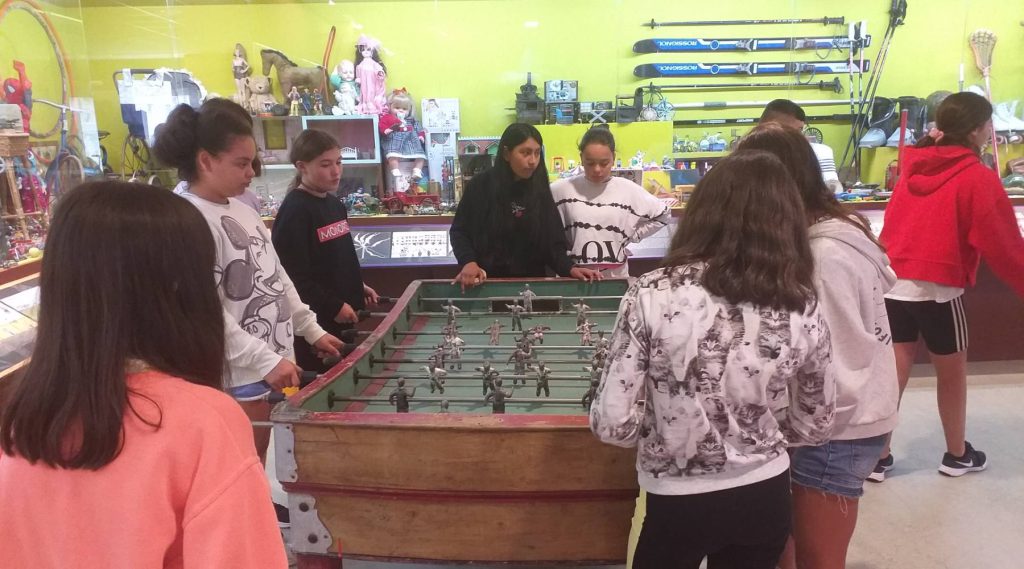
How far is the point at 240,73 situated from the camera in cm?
472

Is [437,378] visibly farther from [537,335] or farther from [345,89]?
[345,89]

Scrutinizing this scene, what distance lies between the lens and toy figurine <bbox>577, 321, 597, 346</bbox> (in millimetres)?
2179

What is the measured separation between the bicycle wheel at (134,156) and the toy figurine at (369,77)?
4.64ft

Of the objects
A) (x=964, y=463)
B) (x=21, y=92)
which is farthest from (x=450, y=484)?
(x=21, y=92)

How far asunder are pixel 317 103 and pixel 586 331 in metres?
3.18

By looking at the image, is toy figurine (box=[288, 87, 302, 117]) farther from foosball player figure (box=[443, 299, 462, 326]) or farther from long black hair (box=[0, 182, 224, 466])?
long black hair (box=[0, 182, 224, 466])

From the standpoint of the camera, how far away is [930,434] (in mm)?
3273

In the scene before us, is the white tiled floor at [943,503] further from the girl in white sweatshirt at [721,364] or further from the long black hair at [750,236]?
the long black hair at [750,236]

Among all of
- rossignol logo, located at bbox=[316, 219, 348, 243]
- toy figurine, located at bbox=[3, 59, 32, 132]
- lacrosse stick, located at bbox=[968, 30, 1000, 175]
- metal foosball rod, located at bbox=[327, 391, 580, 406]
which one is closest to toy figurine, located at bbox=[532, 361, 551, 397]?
metal foosball rod, located at bbox=[327, 391, 580, 406]

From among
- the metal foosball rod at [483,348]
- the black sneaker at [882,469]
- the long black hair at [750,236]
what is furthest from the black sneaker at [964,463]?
the long black hair at [750,236]

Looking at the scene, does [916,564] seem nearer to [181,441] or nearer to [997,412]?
[997,412]

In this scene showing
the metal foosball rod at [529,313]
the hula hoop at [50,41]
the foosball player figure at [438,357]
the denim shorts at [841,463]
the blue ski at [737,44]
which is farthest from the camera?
the blue ski at [737,44]

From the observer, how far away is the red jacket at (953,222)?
2.57m

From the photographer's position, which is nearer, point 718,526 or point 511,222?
point 718,526
